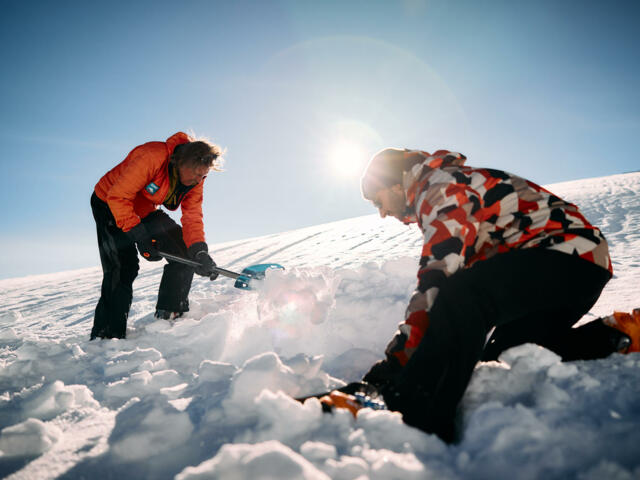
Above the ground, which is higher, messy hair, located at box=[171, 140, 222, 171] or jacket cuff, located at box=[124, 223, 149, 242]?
messy hair, located at box=[171, 140, 222, 171]

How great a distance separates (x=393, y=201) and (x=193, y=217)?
7.34 ft

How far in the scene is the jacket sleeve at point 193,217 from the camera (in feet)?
10.1

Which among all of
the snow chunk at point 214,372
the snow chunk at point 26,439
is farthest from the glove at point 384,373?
the snow chunk at point 26,439

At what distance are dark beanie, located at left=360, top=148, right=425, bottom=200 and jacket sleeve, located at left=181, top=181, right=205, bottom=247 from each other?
6.66 ft

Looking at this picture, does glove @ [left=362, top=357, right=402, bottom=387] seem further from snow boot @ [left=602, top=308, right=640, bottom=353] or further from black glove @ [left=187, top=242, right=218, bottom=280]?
black glove @ [left=187, top=242, right=218, bottom=280]

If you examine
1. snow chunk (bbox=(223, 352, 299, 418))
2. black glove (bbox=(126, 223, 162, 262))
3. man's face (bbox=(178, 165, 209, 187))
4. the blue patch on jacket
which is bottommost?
snow chunk (bbox=(223, 352, 299, 418))

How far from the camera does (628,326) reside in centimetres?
137

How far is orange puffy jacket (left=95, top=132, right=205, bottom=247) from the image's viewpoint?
2.40m

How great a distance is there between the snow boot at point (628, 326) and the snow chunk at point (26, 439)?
228 centimetres

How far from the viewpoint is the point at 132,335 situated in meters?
2.64

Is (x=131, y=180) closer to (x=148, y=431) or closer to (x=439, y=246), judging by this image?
(x=148, y=431)

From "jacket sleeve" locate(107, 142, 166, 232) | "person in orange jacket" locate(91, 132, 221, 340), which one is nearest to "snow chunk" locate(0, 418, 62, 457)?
"person in orange jacket" locate(91, 132, 221, 340)

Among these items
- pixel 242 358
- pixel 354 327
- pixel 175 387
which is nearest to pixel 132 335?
pixel 242 358

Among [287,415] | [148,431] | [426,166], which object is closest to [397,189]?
[426,166]
